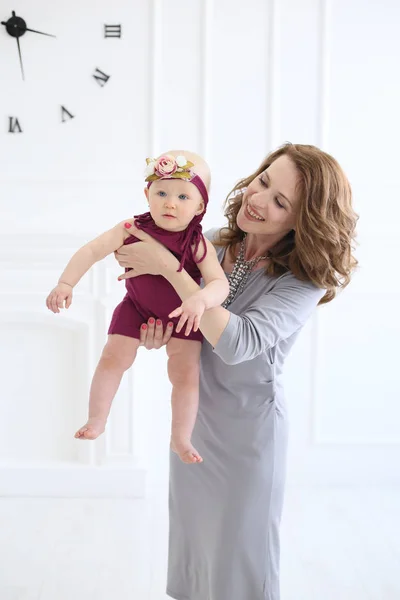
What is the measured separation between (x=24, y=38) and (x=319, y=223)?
237cm

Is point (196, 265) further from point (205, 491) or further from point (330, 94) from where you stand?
point (330, 94)

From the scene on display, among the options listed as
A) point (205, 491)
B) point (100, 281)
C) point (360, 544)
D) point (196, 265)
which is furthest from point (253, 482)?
point (100, 281)

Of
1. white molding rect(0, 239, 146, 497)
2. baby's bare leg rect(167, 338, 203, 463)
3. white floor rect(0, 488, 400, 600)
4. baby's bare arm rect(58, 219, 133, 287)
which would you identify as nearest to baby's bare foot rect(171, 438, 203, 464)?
baby's bare leg rect(167, 338, 203, 463)

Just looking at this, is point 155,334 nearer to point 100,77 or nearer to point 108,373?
point 108,373

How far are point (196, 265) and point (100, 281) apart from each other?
173 centimetres

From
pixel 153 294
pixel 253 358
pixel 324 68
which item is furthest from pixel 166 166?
pixel 324 68

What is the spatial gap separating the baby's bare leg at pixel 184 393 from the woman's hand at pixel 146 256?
0.73 feet

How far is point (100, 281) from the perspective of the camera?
3410 mm

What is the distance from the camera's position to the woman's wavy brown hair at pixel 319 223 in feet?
5.53

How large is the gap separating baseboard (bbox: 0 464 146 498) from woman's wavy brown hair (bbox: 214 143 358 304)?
77.8 inches

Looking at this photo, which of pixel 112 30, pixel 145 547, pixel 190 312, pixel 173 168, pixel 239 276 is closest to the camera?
pixel 190 312

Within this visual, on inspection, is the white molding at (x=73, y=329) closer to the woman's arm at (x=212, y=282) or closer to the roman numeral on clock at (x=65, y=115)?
the roman numeral on clock at (x=65, y=115)

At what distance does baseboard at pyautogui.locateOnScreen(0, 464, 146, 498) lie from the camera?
3457 millimetres

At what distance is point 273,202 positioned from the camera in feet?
5.65
